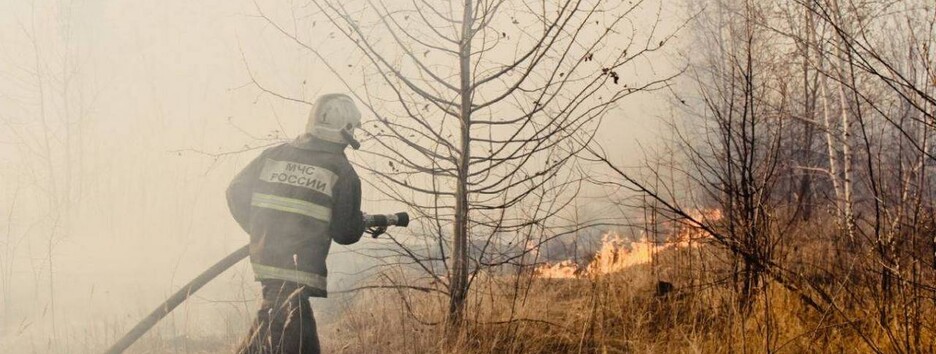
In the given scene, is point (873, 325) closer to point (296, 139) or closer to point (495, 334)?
point (495, 334)

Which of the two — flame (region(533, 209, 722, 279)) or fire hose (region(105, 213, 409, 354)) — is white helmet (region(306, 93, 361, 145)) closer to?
fire hose (region(105, 213, 409, 354))

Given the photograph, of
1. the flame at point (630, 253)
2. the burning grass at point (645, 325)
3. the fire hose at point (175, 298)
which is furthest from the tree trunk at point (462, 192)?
the flame at point (630, 253)

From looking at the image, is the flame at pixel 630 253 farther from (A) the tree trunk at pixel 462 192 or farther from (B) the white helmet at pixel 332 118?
(B) the white helmet at pixel 332 118

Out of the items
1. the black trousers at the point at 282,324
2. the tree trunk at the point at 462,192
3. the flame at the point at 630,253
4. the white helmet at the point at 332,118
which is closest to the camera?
the black trousers at the point at 282,324

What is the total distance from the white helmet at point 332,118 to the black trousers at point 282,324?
2.71ft

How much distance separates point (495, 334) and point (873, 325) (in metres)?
2.23

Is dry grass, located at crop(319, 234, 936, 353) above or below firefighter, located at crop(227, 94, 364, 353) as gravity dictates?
below

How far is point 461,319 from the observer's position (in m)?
4.26

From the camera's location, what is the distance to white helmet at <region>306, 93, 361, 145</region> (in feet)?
12.1

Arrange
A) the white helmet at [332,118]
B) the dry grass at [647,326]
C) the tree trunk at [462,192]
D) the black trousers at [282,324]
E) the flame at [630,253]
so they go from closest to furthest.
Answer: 1. the black trousers at [282,324]
2. the white helmet at [332,118]
3. the dry grass at [647,326]
4. the tree trunk at [462,192]
5. the flame at [630,253]

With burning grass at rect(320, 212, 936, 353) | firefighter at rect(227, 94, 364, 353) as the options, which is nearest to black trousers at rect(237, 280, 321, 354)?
firefighter at rect(227, 94, 364, 353)

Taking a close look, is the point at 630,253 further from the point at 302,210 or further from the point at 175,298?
the point at 175,298

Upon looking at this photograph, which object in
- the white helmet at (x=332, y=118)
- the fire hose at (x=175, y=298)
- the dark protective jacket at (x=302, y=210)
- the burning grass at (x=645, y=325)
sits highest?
the white helmet at (x=332, y=118)

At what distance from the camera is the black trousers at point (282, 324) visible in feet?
11.5
